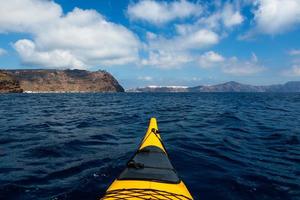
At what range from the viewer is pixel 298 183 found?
353 inches

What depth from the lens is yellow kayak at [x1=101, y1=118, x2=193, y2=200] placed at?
579 cm

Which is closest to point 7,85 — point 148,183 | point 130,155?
point 130,155

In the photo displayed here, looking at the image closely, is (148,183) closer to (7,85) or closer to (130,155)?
(130,155)

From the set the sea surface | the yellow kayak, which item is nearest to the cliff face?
the sea surface

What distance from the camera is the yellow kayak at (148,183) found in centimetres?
579

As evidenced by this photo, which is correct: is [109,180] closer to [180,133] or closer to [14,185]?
[14,185]

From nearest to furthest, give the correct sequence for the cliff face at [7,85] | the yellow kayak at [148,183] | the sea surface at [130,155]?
the yellow kayak at [148,183], the sea surface at [130,155], the cliff face at [7,85]

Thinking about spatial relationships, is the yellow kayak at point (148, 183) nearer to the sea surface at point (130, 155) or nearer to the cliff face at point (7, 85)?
the sea surface at point (130, 155)

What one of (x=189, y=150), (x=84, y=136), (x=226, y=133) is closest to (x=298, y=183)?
(x=189, y=150)

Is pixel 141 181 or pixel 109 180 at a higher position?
pixel 141 181

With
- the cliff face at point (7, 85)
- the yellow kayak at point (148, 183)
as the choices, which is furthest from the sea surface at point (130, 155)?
the cliff face at point (7, 85)

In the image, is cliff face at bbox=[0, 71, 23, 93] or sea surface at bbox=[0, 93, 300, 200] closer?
sea surface at bbox=[0, 93, 300, 200]

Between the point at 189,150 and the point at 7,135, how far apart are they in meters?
10.4

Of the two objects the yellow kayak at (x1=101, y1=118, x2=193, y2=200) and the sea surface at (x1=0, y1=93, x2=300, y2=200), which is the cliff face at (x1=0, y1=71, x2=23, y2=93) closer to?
the sea surface at (x1=0, y1=93, x2=300, y2=200)
